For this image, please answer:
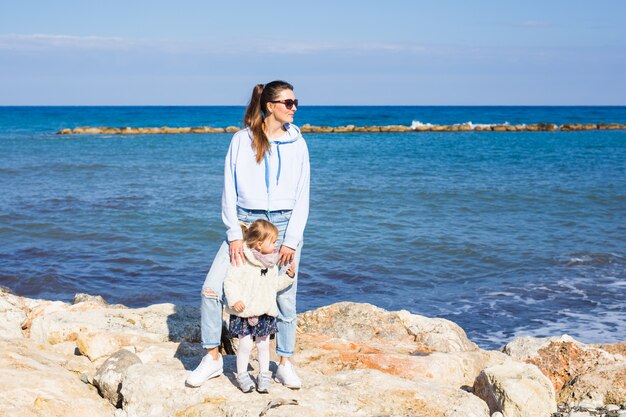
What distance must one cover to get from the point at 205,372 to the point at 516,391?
240 centimetres

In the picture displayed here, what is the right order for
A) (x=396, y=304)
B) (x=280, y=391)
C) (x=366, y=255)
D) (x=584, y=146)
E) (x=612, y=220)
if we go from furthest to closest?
(x=584, y=146) → (x=612, y=220) → (x=366, y=255) → (x=396, y=304) → (x=280, y=391)

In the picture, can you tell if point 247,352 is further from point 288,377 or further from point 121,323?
point 121,323

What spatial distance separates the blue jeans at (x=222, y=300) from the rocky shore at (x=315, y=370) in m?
0.33

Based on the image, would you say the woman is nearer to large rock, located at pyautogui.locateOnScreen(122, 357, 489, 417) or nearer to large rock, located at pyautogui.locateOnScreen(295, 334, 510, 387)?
large rock, located at pyautogui.locateOnScreen(122, 357, 489, 417)

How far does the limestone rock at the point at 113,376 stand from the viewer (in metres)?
5.07

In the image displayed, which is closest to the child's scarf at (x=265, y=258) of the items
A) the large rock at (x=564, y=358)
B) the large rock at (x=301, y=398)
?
the large rock at (x=301, y=398)

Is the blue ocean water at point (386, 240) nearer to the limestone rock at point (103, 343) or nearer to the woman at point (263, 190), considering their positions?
the limestone rock at point (103, 343)

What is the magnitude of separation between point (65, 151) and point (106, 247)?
26.0 meters

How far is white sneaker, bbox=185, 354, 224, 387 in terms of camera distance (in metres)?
4.77

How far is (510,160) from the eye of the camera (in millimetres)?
33031

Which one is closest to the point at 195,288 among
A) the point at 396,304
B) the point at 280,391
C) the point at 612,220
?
the point at 396,304

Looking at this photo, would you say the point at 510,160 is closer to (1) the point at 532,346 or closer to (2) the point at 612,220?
(2) the point at 612,220

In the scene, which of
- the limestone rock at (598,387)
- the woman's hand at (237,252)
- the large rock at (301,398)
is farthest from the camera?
the limestone rock at (598,387)

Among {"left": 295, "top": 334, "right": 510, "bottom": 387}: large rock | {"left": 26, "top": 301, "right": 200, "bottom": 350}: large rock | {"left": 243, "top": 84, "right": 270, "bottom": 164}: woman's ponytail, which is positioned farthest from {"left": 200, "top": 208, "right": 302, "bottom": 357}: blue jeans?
{"left": 26, "top": 301, "right": 200, "bottom": 350}: large rock
